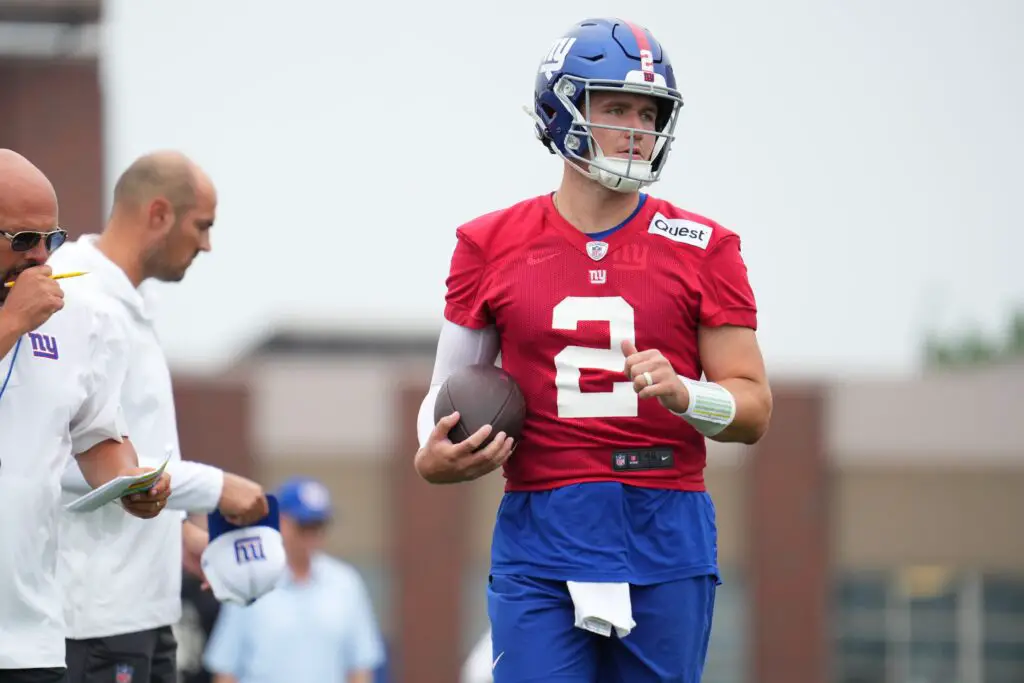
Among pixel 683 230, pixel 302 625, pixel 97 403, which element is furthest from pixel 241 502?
pixel 302 625

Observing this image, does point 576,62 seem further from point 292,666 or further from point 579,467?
point 292,666

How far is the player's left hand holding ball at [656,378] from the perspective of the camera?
15.5 feet

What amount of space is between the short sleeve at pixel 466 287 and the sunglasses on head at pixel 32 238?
45.5 inches

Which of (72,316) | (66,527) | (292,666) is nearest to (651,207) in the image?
(72,316)

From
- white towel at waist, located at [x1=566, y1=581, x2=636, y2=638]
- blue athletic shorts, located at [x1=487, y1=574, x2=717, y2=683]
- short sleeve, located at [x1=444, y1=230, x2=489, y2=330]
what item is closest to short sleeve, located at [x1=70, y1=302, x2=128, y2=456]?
short sleeve, located at [x1=444, y1=230, x2=489, y2=330]

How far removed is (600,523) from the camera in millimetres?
5105

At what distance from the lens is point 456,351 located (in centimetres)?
544

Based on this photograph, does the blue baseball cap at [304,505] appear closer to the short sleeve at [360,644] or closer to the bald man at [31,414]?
the short sleeve at [360,644]

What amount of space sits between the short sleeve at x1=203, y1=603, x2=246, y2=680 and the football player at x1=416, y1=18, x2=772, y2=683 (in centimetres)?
532

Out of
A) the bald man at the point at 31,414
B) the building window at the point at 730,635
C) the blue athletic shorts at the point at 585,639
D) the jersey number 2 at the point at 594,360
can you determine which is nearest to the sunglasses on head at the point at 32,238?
the bald man at the point at 31,414

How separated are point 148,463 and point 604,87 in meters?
2.12

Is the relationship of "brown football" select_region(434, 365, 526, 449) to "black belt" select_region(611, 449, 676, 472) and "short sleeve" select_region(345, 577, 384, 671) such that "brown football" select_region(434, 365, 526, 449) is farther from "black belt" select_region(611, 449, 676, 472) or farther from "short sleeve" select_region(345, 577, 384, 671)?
"short sleeve" select_region(345, 577, 384, 671)

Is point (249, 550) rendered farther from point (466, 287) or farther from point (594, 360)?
point (594, 360)

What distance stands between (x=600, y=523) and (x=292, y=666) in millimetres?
5600
